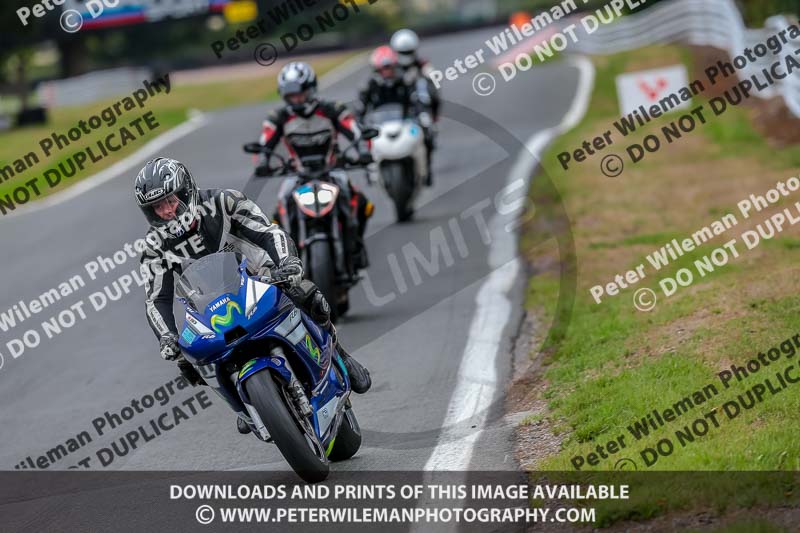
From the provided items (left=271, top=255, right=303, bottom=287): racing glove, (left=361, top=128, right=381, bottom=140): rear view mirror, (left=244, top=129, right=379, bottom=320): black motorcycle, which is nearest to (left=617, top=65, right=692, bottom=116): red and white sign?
(left=361, top=128, right=381, bottom=140): rear view mirror

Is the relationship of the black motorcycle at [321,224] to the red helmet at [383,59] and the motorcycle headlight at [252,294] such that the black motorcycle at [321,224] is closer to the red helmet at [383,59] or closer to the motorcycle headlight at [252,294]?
the motorcycle headlight at [252,294]

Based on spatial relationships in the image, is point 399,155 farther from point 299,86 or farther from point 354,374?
point 354,374

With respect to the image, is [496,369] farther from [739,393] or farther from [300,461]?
[300,461]

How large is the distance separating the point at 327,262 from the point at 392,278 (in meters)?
2.35

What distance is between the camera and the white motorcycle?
14.5 meters

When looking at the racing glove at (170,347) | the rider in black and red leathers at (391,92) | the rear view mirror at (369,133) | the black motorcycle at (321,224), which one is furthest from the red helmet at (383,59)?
the racing glove at (170,347)

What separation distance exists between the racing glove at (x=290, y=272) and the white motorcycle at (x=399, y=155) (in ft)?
25.7

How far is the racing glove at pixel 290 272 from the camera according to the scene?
21.1ft

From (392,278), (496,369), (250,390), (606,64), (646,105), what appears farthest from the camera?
(606,64)

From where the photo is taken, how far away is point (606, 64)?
30.4 m

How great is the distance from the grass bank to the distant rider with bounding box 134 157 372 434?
1561 mm

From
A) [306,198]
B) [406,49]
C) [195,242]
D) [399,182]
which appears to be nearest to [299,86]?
[306,198]

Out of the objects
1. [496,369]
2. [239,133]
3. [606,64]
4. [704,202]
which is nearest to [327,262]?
[496,369]

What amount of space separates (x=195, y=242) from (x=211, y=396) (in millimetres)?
2575
